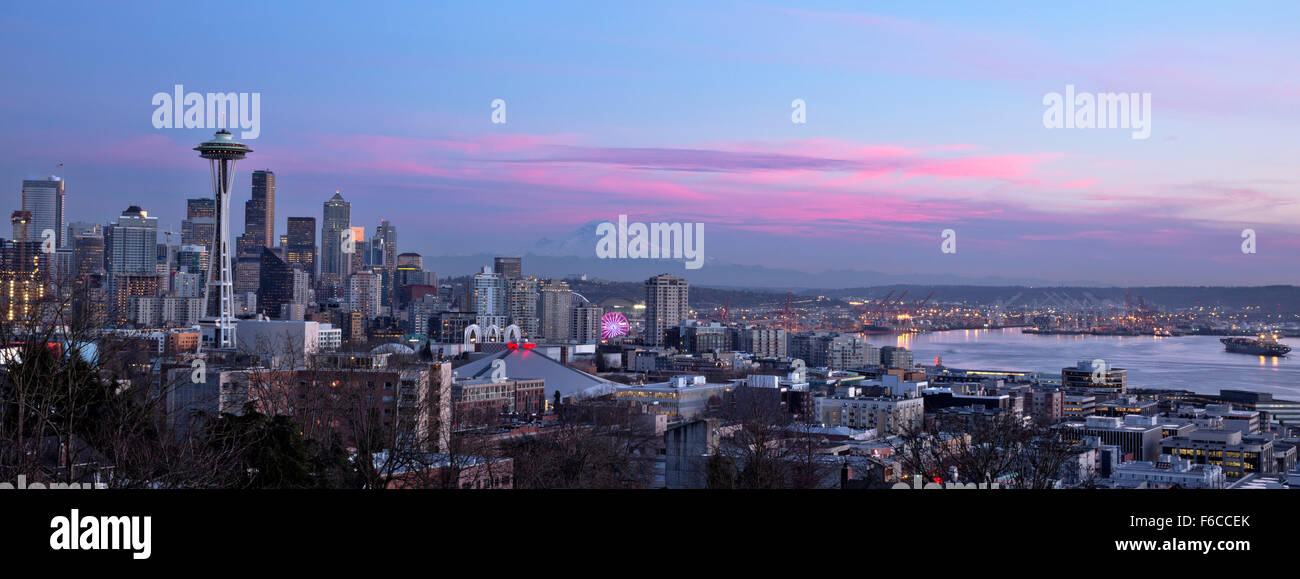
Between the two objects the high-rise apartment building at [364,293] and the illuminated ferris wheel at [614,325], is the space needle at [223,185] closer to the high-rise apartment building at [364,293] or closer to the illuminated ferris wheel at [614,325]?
the illuminated ferris wheel at [614,325]

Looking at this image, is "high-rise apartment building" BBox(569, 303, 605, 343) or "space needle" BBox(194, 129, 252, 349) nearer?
"space needle" BBox(194, 129, 252, 349)

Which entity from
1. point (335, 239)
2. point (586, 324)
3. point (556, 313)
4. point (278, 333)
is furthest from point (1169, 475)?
point (335, 239)

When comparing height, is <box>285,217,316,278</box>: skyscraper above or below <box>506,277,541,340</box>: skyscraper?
above

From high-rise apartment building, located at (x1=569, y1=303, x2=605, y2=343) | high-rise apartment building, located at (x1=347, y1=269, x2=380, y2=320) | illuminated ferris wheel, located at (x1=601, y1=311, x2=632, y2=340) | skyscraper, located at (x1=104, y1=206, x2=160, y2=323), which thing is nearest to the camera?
skyscraper, located at (x1=104, y1=206, x2=160, y2=323)

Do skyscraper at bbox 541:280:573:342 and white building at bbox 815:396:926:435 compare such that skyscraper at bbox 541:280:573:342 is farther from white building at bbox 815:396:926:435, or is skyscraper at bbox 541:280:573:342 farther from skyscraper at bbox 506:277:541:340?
white building at bbox 815:396:926:435

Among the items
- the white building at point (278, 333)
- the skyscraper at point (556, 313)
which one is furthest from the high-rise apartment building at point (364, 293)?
the white building at point (278, 333)

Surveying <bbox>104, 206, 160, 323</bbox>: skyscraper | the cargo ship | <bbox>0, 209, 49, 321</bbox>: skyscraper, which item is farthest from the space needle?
the cargo ship
